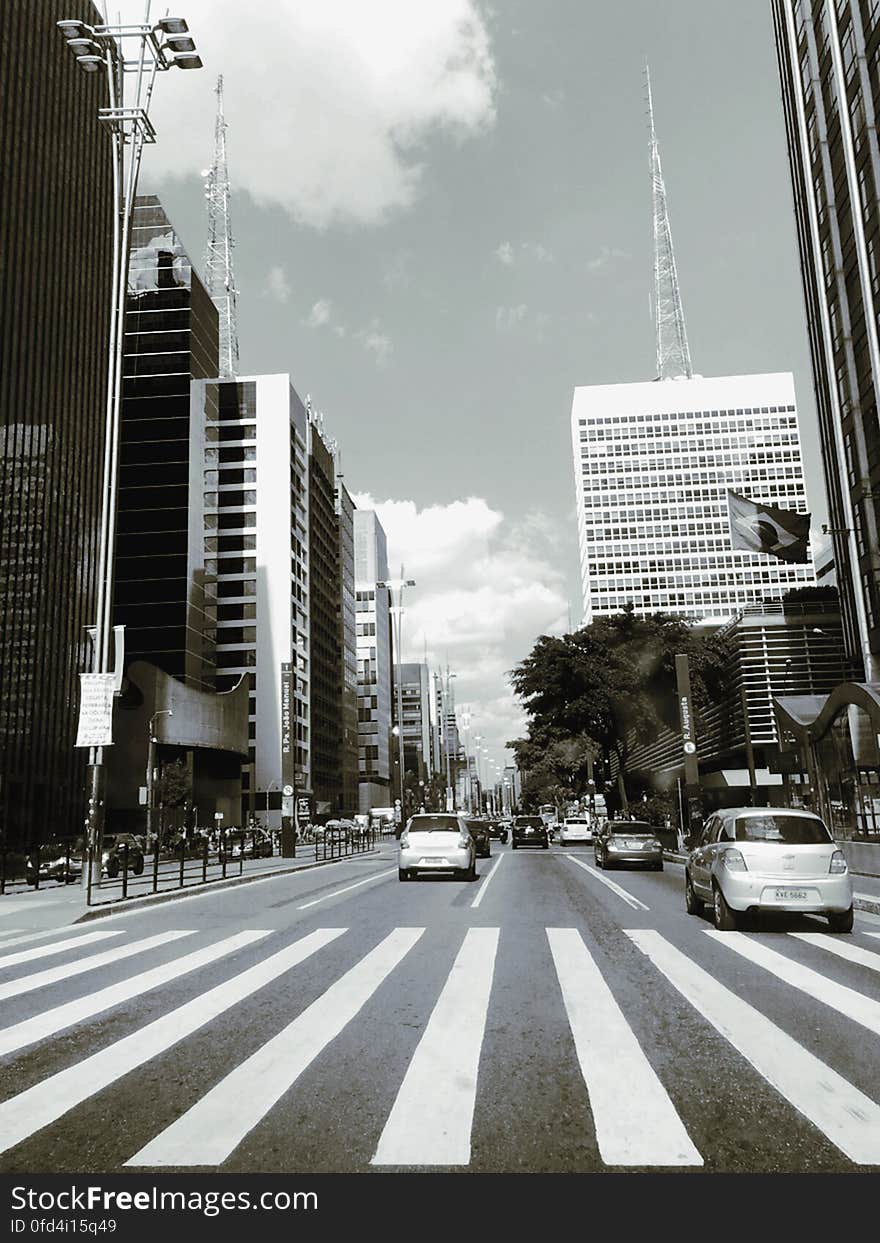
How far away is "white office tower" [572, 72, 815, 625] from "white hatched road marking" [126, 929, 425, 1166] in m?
132

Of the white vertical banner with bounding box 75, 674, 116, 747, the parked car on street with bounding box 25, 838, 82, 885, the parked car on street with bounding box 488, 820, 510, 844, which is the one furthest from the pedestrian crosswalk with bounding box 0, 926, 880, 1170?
the parked car on street with bounding box 488, 820, 510, 844

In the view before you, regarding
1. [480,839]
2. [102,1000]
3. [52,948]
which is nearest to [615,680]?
[480,839]

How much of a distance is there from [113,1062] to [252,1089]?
1359 millimetres

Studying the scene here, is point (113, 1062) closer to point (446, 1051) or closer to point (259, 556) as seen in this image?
point (446, 1051)

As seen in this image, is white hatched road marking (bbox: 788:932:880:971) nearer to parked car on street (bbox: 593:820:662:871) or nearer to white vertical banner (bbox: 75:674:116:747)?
white vertical banner (bbox: 75:674:116:747)

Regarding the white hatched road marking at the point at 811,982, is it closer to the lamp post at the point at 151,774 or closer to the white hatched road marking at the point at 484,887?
the white hatched road marking at the point at 484,887

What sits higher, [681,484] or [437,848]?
[681,484]

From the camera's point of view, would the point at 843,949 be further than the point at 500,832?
No

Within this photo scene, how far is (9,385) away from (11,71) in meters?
18.8

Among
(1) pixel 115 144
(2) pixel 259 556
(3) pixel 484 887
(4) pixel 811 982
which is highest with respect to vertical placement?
(2) pixel 259 556

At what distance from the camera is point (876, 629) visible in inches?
1522

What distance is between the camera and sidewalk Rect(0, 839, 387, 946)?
15852 mm

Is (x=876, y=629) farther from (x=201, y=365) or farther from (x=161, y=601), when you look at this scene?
(x=201, y=365)

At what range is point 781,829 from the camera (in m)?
12.7
